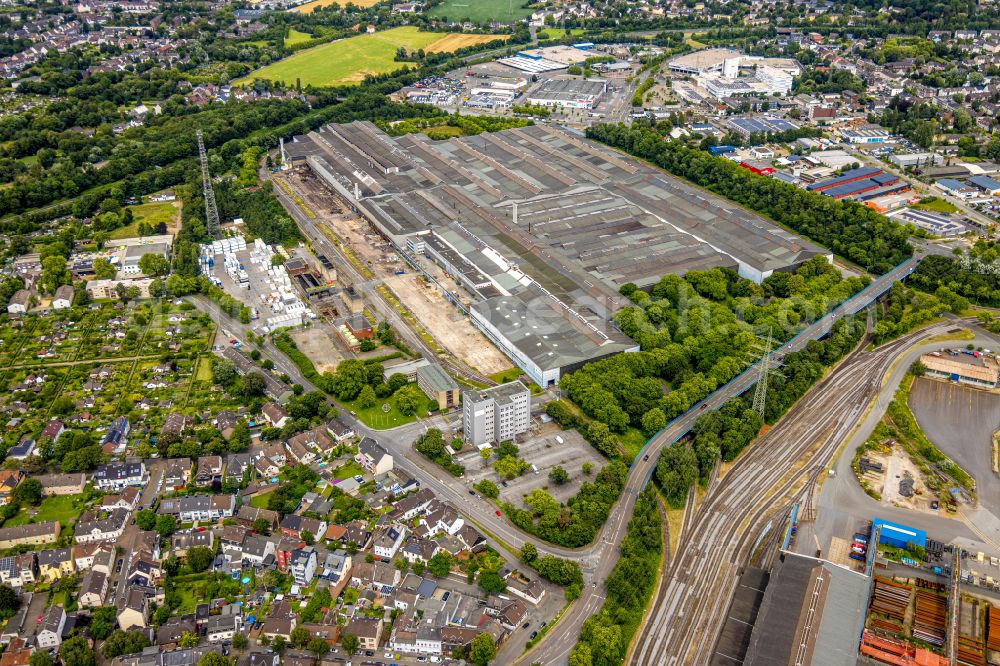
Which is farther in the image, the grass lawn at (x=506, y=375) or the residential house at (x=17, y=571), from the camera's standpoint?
the grass lawn at (x=506, y=375)

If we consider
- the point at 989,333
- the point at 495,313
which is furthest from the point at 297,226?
the point at 989,333

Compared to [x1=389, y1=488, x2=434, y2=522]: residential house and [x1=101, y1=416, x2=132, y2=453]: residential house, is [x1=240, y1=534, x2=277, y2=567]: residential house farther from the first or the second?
[x1=101, y1=416, x2=132, y2=453]: residential house

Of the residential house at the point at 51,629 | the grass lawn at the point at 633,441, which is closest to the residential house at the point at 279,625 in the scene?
the residential house at the point at 51,629

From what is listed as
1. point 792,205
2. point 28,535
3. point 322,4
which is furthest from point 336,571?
point 322,4

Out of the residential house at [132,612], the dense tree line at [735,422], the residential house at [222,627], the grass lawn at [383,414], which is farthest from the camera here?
the grass lawn at [383,414]

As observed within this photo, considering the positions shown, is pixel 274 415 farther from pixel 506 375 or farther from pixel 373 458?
pixel 506 375

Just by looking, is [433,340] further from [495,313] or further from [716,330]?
[716,330]

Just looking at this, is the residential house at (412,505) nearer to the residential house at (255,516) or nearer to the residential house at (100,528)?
the residential house at (255,516)
